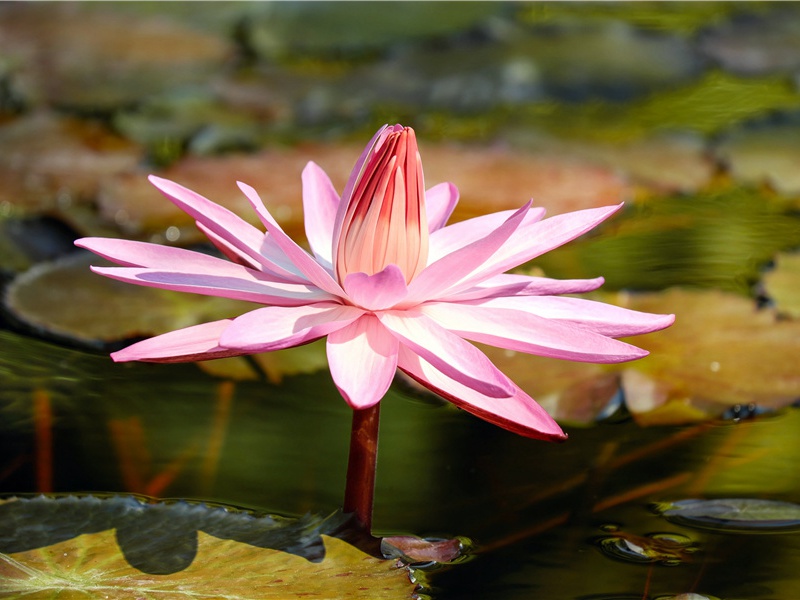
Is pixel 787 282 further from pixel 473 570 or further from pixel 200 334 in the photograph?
pixel 200 334

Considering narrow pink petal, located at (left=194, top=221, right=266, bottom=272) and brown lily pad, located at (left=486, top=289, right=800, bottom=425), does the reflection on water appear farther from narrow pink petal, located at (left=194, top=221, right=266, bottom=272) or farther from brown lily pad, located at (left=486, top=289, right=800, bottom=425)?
→ narrow pink petal, located at (left=194, top=221, right=266, bottom=272)

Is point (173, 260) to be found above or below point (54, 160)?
below

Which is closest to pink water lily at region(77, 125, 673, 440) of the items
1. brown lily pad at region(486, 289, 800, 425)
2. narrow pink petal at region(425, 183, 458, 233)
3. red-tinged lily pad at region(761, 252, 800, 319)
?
narrow pink petal at region(425, 183, 458, 233)

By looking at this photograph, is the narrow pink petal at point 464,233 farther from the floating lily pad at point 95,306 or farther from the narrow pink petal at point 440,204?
the floating lily pad at point 95,306

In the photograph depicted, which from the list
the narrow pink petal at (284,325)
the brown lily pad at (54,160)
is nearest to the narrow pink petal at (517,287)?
the narrow pink petal at (284,325)

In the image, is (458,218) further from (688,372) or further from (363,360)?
(363,360)

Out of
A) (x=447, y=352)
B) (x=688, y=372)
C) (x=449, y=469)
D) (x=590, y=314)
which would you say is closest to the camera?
(x=447, y=352)

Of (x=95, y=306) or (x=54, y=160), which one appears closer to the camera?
(x=95, y=306)

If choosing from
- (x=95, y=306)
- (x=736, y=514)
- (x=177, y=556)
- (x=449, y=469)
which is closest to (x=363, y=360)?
(x=177, y=556)
